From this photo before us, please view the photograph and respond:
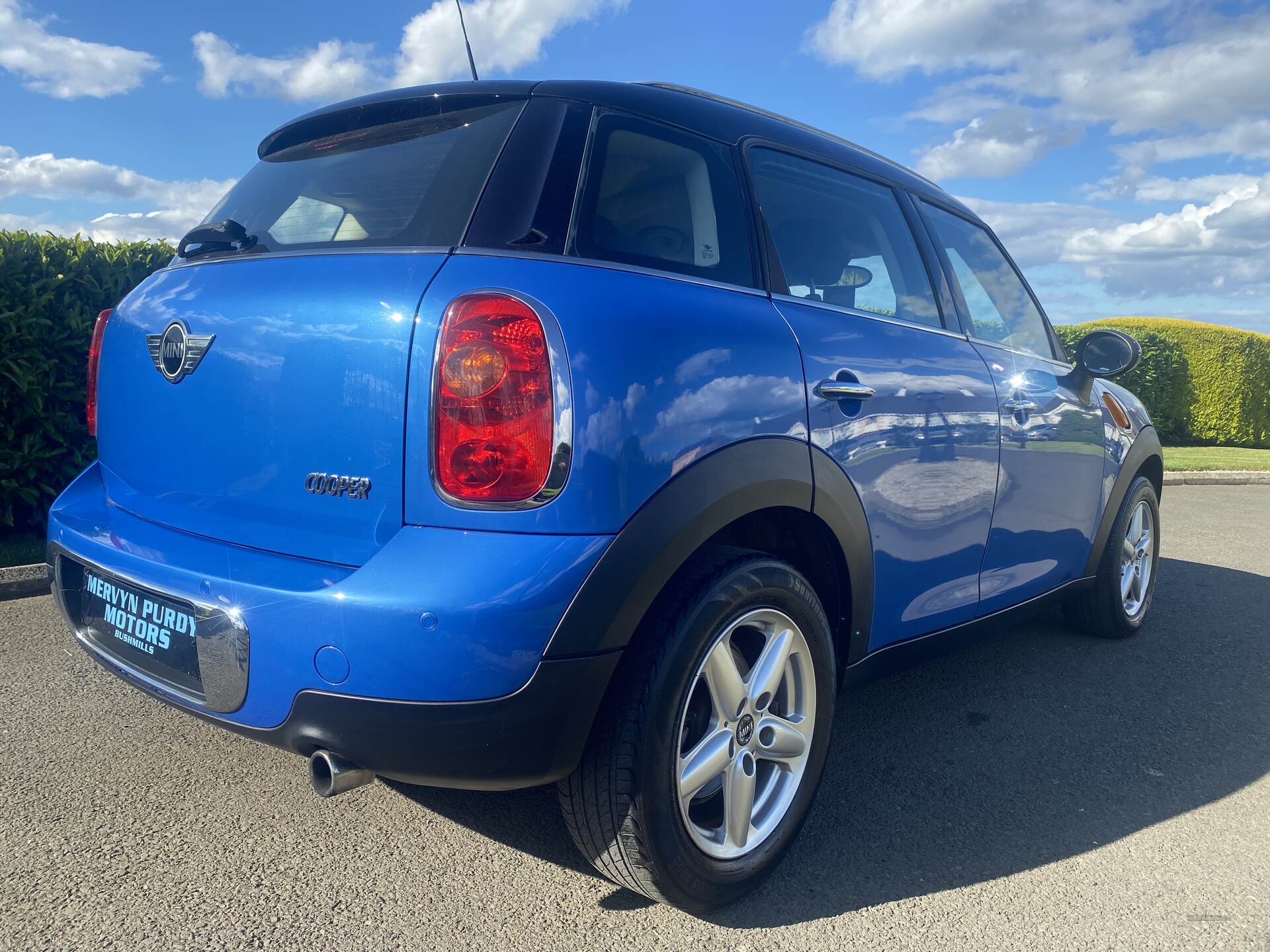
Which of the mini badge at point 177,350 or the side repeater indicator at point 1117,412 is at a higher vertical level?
the mini badge at point 177,350

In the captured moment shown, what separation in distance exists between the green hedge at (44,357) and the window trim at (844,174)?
3889 mm

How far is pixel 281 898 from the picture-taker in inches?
83.7

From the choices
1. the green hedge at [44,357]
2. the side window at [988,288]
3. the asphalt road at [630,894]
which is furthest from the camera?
the green hedge at [44,357]

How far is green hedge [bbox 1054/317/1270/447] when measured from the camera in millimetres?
15750

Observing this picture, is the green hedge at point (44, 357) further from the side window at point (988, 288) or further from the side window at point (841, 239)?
the side window at point (988, 288)

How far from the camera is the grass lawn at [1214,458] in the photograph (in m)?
12.2

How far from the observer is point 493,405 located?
5.82 feet

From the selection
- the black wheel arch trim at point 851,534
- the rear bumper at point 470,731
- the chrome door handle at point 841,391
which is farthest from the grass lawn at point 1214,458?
the rear bumper at point 470,731

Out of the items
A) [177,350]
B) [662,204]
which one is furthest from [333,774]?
[662,204]

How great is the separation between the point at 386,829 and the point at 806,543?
4.12 ft

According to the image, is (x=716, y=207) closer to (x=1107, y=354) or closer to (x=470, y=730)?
(x=470, y=730)

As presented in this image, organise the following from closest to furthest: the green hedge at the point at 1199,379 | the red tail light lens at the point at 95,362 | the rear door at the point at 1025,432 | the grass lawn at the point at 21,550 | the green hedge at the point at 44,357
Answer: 1. the red tail light lens at the point at 95,362
2. the rear door at the point at 1025,432
3. the grass lawn at the point at 21,550
4. the green hedge at the point at 44,357
5. the green hedge at the point at 1199,379

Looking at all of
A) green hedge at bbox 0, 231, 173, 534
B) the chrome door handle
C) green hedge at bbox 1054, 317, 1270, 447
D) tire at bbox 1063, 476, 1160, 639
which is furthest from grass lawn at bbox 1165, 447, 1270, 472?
green hedge at bbox 0, 231, 173, 534

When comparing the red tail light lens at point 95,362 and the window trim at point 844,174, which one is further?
the red tail light lens at point 95,362
